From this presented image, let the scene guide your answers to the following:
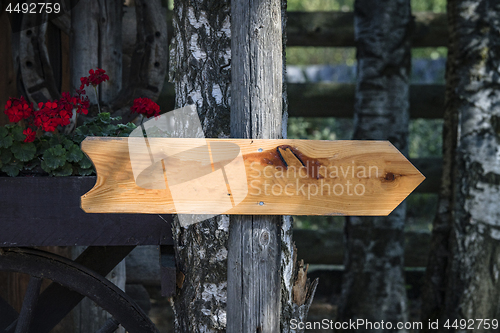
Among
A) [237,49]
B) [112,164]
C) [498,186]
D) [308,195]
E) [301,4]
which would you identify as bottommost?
[498,186]

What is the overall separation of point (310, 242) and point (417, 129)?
5241 mm

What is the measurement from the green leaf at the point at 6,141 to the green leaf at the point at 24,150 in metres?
0.02

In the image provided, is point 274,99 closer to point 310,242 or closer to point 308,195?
point 308,195

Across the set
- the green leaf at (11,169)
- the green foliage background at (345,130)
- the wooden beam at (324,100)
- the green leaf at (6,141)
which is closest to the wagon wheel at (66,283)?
the green leaf at (11,169)

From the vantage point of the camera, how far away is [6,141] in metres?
1.87

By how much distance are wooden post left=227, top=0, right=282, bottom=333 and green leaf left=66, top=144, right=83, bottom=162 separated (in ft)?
2.86

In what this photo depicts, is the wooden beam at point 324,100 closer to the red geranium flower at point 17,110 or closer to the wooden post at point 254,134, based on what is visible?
the red geranium flower at point 17,110

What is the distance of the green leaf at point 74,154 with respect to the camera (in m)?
1.87

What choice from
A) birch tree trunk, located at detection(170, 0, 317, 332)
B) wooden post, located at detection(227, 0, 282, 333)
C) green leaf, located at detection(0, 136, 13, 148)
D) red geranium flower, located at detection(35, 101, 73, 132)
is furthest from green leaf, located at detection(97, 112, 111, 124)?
wooden post, located at detection(227, 0, 282, 333)

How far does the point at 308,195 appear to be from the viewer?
4.28 feet

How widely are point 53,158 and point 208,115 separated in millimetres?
707

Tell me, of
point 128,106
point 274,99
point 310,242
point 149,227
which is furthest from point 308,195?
point 310,242

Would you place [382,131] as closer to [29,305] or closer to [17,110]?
[17,110]

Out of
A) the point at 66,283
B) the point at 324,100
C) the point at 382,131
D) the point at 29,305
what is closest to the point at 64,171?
the point at 66,283
